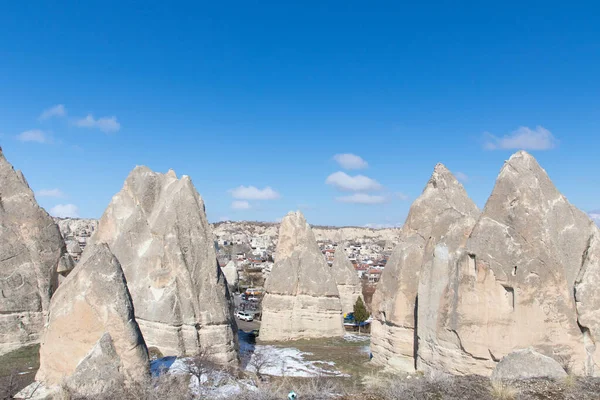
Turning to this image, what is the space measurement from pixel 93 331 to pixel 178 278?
4951 millimetres

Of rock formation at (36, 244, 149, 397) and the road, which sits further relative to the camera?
the road

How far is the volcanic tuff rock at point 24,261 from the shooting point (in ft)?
42.2

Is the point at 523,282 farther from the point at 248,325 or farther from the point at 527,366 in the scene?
the point at 248,325

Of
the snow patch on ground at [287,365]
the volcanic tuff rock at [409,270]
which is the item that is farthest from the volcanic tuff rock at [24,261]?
the volcanic tuff rock at [409,270]

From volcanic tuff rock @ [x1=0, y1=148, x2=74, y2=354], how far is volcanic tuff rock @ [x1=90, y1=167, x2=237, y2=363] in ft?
6.44

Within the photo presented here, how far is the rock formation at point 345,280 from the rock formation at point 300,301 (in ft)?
17.6

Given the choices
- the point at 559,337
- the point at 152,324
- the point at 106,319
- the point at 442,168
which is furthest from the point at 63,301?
the point at 442,168

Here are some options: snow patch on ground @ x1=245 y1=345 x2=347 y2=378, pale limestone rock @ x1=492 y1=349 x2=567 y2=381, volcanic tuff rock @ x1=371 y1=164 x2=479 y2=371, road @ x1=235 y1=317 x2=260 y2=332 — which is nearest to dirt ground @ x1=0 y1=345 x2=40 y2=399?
snow patch on ground @ x1=245 y1=345 x2=347 y2=378

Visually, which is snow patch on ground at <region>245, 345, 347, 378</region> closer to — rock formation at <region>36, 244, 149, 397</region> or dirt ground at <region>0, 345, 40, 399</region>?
rock formation at <region>36, 244, 149, 397</region>

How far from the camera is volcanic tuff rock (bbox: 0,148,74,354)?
507 inches

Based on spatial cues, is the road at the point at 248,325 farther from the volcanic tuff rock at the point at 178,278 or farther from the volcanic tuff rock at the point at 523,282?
the volcanic tuff rock at the point at 523,282

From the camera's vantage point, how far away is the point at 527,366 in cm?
828

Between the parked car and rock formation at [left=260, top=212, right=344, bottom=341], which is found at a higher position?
rock formation at [left=260, top=212, right=344, bottom=341]

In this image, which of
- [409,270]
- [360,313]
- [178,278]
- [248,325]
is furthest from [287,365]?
[248,325]
